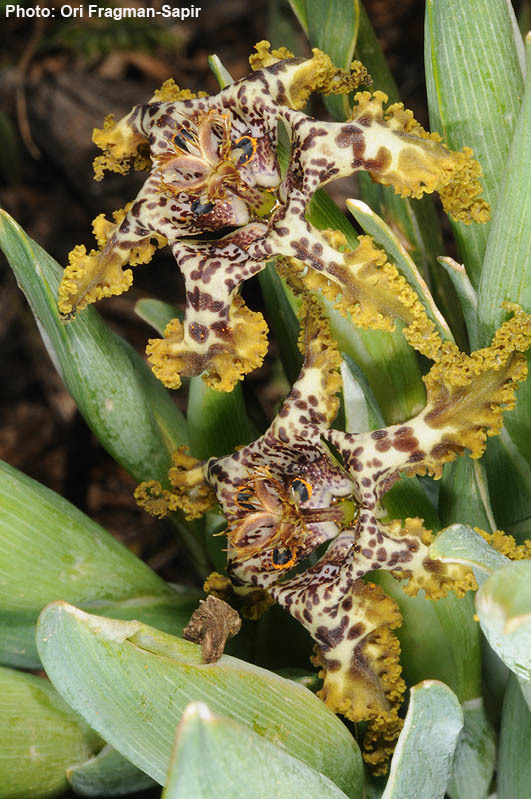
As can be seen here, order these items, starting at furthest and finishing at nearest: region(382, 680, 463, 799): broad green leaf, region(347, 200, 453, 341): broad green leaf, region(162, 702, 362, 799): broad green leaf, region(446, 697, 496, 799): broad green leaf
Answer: region(446, 697, 496, 799): broad green leaf, region(347, 200, 453, 341): broad green leaf, region(382, 680, 463, 799): broad green leaf, region(162, 702, 362, 799): broad green leaf

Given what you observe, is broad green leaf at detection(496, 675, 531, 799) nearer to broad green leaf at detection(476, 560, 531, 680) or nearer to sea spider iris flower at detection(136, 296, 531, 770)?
sea spider iris flower at detection(136, 296, 531, 770)

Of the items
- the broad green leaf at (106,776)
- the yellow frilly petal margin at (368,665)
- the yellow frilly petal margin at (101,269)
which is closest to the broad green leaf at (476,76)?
the yellow frilly petal margin at (101,269)

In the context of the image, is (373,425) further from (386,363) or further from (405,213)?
(405,213)

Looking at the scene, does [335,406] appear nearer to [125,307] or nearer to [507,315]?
[507,315]

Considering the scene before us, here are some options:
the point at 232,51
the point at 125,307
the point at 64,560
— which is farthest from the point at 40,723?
the point at 232,51

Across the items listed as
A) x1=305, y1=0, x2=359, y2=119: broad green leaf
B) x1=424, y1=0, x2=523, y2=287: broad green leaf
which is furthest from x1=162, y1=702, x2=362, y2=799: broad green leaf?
x1=305, y1=0, x2=359, y2=119: broad green leaf

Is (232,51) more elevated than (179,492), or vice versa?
(232,51)
